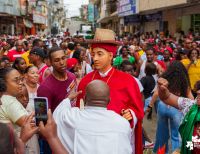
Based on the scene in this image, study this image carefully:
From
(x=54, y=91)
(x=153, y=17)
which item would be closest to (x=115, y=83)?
(x=54, y=91)

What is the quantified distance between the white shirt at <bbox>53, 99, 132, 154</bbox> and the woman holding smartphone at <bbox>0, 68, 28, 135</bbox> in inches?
29.7

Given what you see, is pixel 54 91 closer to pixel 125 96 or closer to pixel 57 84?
pixel 57 84

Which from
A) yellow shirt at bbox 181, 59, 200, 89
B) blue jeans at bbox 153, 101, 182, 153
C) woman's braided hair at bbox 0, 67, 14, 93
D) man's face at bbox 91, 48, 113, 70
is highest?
man's face at bbox 91, 48, 113, 70

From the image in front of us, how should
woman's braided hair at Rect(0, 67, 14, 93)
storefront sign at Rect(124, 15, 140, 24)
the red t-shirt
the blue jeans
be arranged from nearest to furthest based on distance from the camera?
woman's braided hair at Rect(0, 67, 14, 93)
the blue jeans
the red t-shirt
storefront sign at Rect(124, 15, 140, 24)

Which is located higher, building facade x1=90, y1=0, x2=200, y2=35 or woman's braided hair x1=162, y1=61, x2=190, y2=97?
building facade x1=90, y1=0, x2=200, y2=35

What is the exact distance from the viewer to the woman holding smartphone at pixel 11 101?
13.2 feet

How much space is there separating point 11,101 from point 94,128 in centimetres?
121

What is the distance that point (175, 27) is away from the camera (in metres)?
27.0

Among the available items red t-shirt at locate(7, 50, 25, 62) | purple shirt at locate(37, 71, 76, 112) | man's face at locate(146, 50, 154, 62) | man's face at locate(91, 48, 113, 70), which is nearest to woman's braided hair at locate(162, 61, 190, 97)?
purple shirt at locate(37, 71, 76, 112)

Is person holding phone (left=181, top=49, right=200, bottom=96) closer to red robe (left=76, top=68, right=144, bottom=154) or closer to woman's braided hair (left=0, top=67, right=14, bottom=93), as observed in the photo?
red robe (left=76, top=68, right=144, bottom=154)

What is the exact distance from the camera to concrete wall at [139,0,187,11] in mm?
21105

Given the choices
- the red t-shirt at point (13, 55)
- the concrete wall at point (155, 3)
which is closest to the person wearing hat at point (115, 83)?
the red t-shirt at point (13, 55)

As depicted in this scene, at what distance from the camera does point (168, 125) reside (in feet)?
21.9

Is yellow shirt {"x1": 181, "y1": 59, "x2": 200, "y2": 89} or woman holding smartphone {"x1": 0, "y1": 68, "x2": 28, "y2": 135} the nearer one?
woman holding smartphone {"x1": 0, "y1": 68, "x2": 28, "y2": 135}
